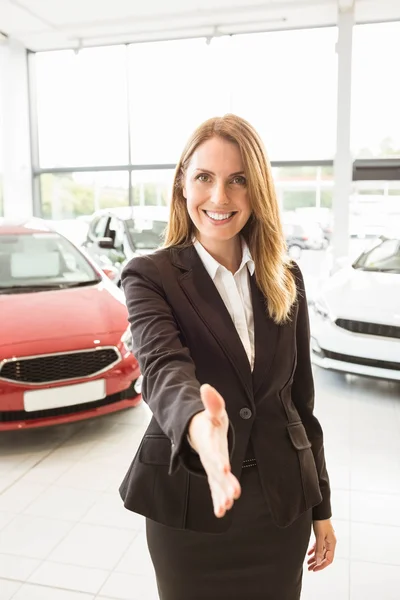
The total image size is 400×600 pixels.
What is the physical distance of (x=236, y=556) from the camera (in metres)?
1.11

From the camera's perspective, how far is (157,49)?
900cm

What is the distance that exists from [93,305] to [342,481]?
1.84 meters

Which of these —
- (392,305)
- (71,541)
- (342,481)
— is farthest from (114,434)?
(392,305)

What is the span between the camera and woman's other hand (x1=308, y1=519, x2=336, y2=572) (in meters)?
1.30

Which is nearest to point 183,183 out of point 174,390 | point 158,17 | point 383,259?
point 174,390

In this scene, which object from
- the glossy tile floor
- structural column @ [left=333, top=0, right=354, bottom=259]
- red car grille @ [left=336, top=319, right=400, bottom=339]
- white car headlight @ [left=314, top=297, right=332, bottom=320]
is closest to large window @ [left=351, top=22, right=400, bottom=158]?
structural column @ [left=333, top=0, right=354, bottom=259]

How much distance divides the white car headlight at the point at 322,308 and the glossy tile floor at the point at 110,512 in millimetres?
770

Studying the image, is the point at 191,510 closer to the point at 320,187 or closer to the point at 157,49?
the point at 320,187

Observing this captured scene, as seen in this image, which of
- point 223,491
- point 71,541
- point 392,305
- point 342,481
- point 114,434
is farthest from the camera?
point 392,305

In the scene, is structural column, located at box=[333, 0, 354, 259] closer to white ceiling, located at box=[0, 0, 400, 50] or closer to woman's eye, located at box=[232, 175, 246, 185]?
white ceiling, located at box=[0, 0, 400, 50]

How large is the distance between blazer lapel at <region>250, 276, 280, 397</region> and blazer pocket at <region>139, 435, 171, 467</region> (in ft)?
0.62

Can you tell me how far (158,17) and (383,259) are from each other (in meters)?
5.12

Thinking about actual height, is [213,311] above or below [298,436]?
above

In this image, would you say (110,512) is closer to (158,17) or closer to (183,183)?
(183,183)
